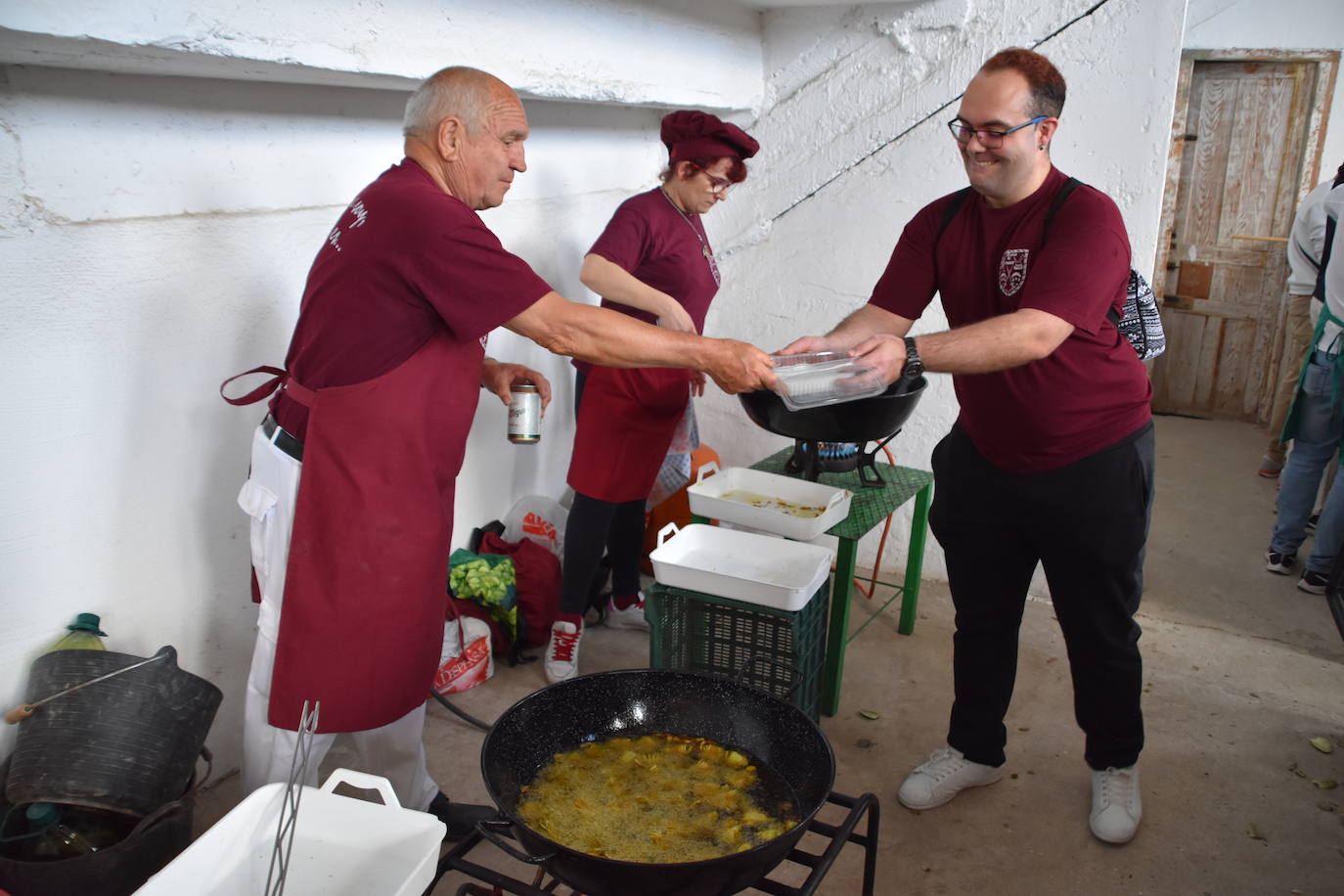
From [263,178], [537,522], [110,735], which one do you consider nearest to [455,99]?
[263,178]

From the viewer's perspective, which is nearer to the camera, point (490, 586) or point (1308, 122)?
point (490, 586)

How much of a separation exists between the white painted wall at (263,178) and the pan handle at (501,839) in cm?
128

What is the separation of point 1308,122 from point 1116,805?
16.7ft

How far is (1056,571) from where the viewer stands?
238 centimetres

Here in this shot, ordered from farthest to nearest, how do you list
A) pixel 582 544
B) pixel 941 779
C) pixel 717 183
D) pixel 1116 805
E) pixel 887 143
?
pixel 887 143, pixel 582 544, pixel 717 183, pixel 941 779, pixel 1116 805

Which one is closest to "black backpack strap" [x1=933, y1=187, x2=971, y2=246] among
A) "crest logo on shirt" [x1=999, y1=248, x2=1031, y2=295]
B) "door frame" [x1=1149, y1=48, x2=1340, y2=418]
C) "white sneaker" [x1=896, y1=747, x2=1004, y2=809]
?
"crest logo on shirt" [x1=999, y1=248, x2=1031, y2=295]

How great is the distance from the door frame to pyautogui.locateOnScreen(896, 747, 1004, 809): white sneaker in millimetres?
3708

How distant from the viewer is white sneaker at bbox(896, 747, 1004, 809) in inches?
106

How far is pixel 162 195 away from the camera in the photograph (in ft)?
7.59

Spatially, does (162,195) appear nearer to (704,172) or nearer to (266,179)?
(266,179)

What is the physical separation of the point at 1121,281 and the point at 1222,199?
507 cm

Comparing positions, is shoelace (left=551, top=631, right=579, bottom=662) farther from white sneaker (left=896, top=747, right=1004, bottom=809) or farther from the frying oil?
the frying oil

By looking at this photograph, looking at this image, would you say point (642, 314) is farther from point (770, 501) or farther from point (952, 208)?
point (952, 208)

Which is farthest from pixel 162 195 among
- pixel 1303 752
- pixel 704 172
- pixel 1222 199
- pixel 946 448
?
pixel 1222 199
